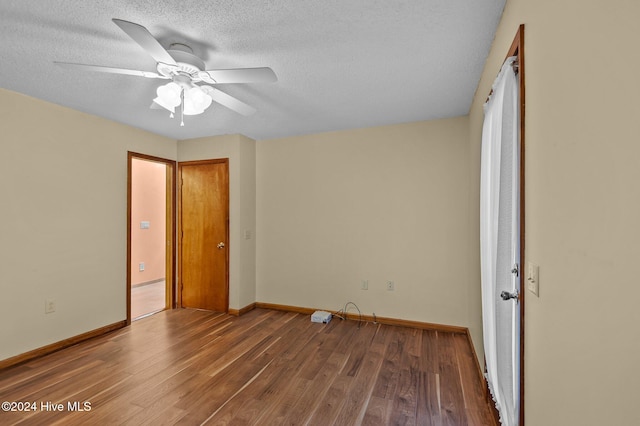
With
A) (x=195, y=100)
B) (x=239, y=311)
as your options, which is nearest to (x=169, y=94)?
(x=195, y=100)

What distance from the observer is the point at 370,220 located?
11.9ft

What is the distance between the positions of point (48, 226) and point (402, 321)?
151 inches

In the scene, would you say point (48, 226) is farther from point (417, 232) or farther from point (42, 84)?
point (417, 232)

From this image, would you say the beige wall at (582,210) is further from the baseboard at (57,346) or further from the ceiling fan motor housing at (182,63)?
the baseboard at (57,346)

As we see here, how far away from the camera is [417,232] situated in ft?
11.2

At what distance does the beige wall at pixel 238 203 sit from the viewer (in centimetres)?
392

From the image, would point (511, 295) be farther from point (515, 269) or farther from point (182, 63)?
point (182, 63)

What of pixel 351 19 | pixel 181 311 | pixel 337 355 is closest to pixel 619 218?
pixel 351 19

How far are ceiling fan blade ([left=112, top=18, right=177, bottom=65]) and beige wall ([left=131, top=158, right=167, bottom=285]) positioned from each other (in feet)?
13.6

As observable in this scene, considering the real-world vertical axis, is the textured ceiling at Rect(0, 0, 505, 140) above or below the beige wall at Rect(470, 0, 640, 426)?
above

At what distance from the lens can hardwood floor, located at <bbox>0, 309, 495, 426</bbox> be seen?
6.27 feet

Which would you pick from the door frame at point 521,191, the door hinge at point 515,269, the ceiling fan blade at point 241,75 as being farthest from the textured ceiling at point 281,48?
the door hinge at point 515,269

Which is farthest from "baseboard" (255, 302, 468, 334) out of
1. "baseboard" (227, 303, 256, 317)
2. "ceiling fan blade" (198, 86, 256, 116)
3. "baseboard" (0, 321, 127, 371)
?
"ceiling fan blade" (198, 86, 256, 116)

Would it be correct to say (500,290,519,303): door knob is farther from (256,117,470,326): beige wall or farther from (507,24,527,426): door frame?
(256,117,470,326): beige wall
